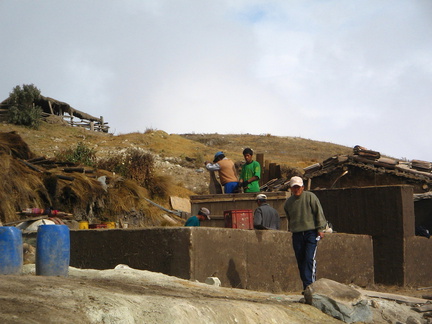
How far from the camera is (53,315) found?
481 cm

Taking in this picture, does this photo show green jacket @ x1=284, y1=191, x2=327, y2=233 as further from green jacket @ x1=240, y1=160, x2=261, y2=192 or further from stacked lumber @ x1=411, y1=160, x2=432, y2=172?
stacked lumber @ x1=411, y1=160, x2=432, y2=172

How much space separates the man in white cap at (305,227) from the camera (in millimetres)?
8664

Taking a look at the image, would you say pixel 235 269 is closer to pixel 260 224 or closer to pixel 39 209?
pixel 260 224

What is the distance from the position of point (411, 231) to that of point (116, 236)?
21.8 feet

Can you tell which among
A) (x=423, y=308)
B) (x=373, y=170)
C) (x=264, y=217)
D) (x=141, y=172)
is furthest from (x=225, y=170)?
(x=141, y=172)

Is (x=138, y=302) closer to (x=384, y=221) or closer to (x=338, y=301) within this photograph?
(x=338, y=301)

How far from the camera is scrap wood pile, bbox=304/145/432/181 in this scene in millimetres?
19328

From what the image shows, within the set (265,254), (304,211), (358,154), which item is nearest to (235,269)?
(265,254)

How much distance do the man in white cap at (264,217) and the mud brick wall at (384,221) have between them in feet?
11.4

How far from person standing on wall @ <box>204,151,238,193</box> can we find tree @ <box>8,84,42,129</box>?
1037 inches

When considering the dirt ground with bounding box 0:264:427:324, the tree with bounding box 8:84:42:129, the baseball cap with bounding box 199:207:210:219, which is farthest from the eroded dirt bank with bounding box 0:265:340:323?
the tree with bounding box 8:84:42:129

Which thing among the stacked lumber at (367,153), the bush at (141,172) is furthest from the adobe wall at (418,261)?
the bush at (141,172)

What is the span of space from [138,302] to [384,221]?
8.40 metres

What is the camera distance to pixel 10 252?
7.30 meters
